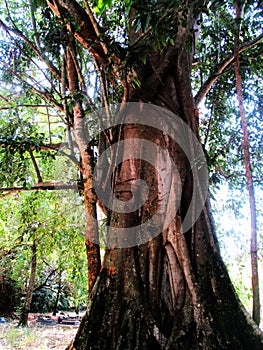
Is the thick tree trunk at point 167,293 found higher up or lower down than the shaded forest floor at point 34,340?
higher up

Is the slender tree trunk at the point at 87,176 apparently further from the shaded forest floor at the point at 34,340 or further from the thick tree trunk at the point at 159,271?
the shaded forest floor at the point at 34,340

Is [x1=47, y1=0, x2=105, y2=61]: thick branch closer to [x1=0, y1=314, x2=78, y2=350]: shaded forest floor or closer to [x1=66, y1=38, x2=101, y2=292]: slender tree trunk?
[x1=66, y1=38, x2=101, y2=292]: slender tree trunk

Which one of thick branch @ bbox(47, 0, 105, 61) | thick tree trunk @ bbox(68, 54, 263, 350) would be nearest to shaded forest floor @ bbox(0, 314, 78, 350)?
thick tree trunk @ bbox(68, 54, 263, 350)

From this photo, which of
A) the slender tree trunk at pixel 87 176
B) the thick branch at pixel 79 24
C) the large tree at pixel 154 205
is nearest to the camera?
the large tree at pixel 154 205

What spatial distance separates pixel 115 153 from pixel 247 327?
6.06 feet

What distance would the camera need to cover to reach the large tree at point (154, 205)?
6.93ft

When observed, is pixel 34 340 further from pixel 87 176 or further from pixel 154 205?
pixel 154 205

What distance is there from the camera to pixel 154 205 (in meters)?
2.67

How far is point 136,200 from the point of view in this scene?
2754mm

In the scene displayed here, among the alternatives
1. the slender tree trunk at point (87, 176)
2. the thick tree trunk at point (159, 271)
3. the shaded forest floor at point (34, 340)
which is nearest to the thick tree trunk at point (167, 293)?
the thick tree trunk at point (159, 271)

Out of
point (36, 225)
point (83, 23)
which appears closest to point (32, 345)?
point (36, 225)

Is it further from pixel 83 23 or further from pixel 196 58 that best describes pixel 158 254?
pixel 196 58

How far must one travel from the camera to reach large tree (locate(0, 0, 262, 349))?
2113 mm

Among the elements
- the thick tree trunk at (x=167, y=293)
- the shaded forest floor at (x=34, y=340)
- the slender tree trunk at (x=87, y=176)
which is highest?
the slender tree trunk at (x=87, y=176)
